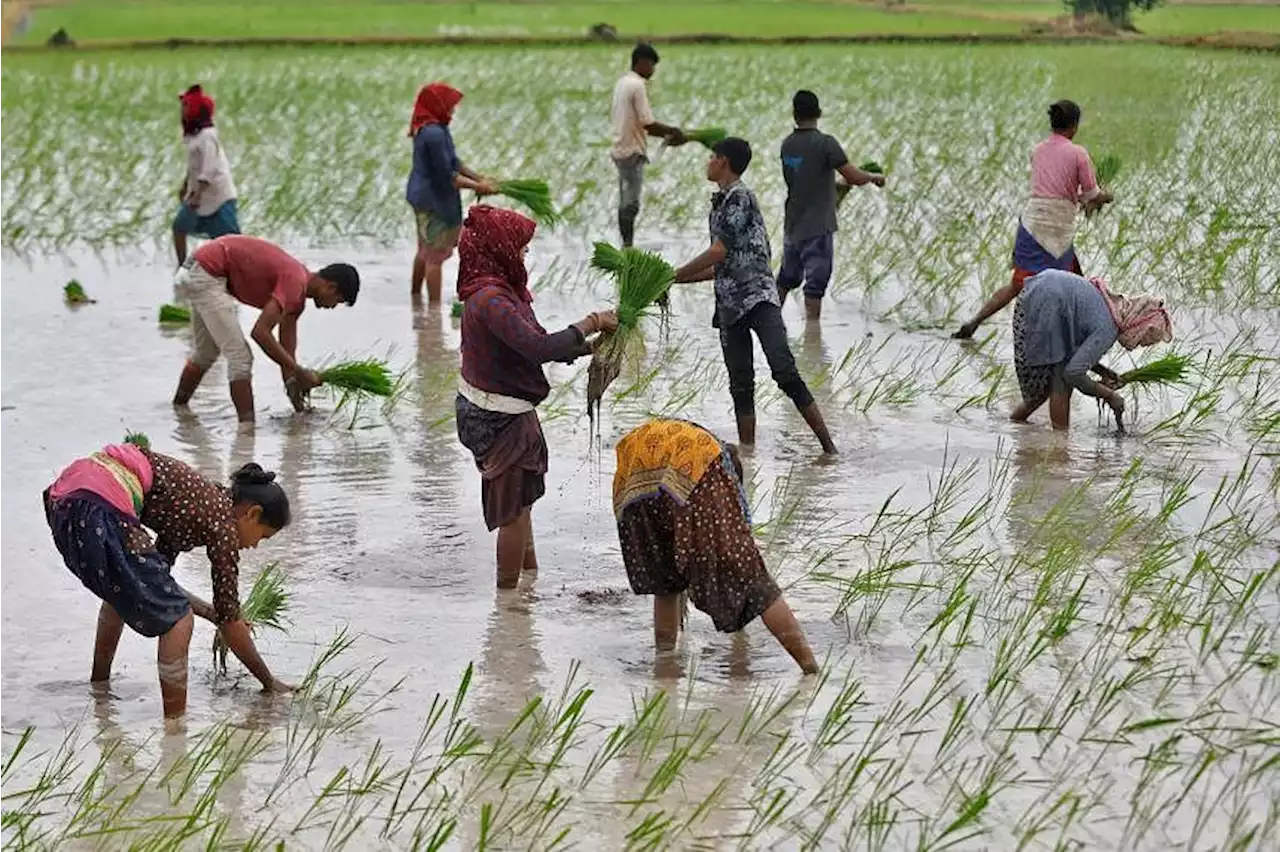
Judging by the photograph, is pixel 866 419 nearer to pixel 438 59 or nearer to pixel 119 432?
pixel 119 432

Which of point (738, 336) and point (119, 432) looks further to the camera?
point (119, 432)

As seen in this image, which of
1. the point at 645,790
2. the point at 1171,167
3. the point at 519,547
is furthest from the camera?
the point at 1171,167

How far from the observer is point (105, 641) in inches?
213

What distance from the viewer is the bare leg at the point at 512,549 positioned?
20.4 ft

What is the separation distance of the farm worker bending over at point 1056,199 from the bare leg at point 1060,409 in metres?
1.33

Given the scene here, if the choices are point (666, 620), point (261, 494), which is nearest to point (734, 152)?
point (666, 620)

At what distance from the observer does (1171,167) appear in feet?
51.6

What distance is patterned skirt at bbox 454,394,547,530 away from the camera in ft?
20.2

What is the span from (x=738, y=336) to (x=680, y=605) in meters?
2.26

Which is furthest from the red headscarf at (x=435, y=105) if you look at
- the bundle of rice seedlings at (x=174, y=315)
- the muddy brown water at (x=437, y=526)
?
the bundle of rice seedlings at (x=174, y=315)

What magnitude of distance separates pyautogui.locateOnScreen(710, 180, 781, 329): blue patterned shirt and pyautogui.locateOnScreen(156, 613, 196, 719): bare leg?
3.02 m

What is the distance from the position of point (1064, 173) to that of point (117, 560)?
5404 mm

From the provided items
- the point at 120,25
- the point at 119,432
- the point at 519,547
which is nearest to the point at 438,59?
the point at 120,25

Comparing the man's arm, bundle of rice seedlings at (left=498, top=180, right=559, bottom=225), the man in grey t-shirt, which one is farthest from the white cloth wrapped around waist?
the man's arm
